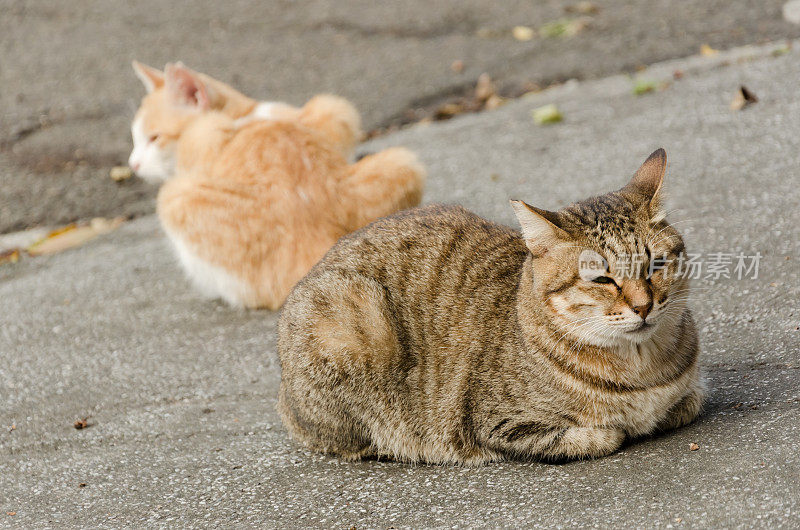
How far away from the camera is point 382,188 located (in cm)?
498

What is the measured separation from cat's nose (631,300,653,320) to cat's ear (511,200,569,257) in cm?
36

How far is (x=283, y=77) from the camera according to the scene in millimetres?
8523

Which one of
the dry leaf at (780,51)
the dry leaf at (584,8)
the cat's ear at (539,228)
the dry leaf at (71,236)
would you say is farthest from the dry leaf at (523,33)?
the cat's ear at (539,228)

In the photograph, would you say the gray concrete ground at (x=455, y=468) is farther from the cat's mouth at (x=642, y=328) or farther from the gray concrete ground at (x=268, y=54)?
the gray concrete ground at (x=268, y=54)

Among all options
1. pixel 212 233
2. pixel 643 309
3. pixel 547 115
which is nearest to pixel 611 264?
pixel 643 309

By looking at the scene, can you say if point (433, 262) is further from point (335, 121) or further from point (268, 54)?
point (268, 54)

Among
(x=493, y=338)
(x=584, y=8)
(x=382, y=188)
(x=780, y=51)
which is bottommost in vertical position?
(x=493, y=338)

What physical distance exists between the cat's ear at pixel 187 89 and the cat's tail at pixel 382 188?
142 centimetres

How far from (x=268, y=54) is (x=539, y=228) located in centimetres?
646

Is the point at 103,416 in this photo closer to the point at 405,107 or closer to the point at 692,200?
the point at 692,200

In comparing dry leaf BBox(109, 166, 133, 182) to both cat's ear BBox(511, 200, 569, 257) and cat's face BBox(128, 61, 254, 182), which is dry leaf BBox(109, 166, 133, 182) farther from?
cat's ear BBox(511, 200, 569, 257)

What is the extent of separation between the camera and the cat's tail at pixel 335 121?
5.45 metres

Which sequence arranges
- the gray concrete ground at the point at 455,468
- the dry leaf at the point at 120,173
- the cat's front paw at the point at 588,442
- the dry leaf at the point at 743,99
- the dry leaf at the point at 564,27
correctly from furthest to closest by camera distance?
1. the dry leaf at the point at 564,27
2. the dry leaf at the point at 120,173
3. the dry leaf at the point at 743,99
4. the cat's front paw at the point at 588,442
5. the gray concrete ground at the point at 455,468

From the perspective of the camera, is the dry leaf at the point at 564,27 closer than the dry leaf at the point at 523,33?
Yes
